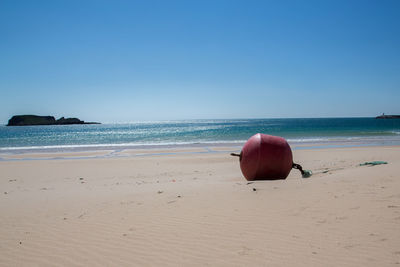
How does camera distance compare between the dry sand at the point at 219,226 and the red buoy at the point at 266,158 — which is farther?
the red buoy at the point at 266,158

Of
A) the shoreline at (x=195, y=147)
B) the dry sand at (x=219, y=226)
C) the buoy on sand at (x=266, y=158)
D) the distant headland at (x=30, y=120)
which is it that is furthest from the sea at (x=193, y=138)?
the distant headland at (x=30, y=120)

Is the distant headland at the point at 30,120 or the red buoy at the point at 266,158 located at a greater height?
the distant headland at the point at 30,120

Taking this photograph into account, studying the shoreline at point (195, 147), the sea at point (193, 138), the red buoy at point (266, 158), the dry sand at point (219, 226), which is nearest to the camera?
the dry sand at point (219, 226)

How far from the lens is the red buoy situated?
22.1 feet

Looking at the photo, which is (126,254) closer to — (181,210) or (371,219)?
(181,210)

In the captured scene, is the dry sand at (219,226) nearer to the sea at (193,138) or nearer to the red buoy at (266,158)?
the red buoy at (266,158)

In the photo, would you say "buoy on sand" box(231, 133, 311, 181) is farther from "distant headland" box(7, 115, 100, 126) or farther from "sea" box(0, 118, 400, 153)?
"distant headland" box(7, 115, 100, 126)

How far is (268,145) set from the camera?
6730 mm

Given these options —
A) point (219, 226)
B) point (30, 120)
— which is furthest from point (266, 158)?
point (30, 120)

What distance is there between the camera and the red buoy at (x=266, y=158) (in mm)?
6738

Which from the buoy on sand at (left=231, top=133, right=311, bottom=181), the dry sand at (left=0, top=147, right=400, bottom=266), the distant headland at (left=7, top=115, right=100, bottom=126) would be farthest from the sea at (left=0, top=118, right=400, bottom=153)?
the distant headland at (left=7, top=115, right=100, bottom=126)

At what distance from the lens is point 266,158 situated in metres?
6.83

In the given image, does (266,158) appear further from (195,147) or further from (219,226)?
(195,147)

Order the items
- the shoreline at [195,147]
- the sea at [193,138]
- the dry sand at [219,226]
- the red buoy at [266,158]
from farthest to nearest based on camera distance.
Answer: the sea at [193,138] < the shoreline at [195,147] < the red buoy at [266,158] < the dry sand at [219,226]
